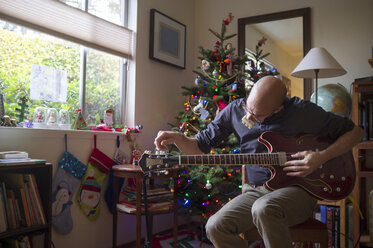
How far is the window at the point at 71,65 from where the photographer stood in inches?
86.4

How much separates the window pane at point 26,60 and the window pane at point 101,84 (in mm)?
152

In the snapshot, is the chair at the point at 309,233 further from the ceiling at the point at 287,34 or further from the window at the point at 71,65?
the ceiling at the point at 287,34

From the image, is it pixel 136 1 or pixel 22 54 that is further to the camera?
pixel 136 1

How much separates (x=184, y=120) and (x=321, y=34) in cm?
154

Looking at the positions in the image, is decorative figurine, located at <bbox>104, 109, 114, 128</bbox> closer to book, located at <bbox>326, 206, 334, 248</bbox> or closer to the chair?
the chair

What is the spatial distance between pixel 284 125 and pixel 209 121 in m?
1.17

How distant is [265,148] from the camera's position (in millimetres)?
1683

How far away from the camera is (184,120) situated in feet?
9.66

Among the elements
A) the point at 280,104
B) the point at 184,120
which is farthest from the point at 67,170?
the point at 280,104

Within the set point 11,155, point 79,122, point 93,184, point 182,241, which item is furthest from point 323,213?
point 11,155

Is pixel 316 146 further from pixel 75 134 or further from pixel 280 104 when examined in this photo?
pixel 75 134

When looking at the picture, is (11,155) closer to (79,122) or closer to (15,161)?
(15,161)

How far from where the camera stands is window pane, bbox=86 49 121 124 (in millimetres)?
2711

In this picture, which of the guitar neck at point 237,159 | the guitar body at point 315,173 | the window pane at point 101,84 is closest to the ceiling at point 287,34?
the window pane at point 101,84
